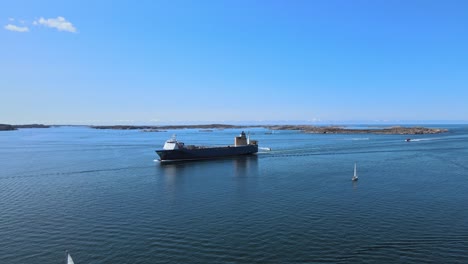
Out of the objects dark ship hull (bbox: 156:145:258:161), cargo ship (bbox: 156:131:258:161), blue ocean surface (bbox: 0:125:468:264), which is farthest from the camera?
cargo ship (bbox: 156:131:258:161)

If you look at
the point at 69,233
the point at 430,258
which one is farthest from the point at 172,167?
the point at 430,258

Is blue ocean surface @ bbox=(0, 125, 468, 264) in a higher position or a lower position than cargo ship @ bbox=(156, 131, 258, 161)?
lower

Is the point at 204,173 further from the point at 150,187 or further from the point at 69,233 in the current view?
the point at 69,233

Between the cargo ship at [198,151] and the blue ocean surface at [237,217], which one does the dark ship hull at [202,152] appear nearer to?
the cargo ship at [198,151]

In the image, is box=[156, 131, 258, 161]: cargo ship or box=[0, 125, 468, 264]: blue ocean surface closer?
box=[0, 125, 468, 264]: blue ocean surface

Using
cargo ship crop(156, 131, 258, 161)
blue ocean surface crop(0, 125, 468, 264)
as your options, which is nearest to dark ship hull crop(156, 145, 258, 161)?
cargo ship crop(156, 131, 258, 161)

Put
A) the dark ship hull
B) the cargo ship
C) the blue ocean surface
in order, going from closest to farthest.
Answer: the blue ocean surface, the dark ship hull, the cargo ship

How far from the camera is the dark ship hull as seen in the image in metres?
60.3

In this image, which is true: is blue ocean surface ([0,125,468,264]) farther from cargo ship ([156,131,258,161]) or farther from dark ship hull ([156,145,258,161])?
cargo ship ([156,131,258,161])

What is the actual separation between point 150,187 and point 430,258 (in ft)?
90.1

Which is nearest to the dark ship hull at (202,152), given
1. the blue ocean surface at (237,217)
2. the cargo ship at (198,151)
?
the cargo ship at (198,151)

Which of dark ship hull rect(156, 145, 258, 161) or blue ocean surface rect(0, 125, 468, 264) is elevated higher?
dark ship hull rect(156, 145, 258, 161)

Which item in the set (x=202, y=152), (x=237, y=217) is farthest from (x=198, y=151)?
(x=237, y=217)

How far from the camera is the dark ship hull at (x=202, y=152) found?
6028cm
